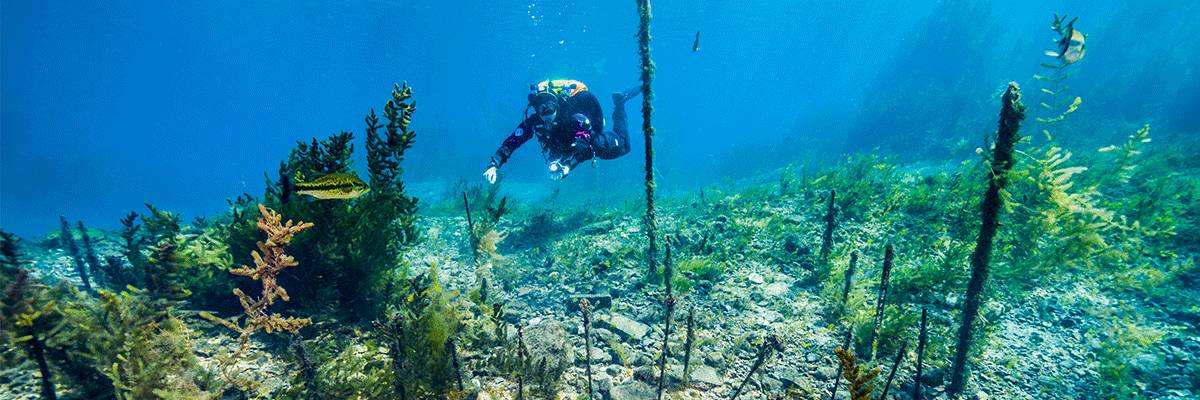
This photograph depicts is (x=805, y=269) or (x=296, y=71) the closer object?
(x=805, y=269)

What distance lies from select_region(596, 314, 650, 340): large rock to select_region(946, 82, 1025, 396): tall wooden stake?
303cm

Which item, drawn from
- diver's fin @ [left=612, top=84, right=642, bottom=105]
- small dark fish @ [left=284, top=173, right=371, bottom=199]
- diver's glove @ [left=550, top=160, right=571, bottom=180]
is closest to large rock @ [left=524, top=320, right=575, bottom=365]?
small dark fish @ [left=284, top=173, right=371, bottom=199]

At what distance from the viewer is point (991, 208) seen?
3.26m

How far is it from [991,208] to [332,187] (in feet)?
17.5

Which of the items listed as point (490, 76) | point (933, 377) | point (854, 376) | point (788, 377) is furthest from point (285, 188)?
point (490, 76)

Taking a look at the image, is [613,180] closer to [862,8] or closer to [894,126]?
[894,126]

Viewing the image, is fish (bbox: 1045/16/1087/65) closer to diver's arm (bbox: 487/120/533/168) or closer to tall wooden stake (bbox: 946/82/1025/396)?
tall wooden stake (bbox: 946/82/1025/396)

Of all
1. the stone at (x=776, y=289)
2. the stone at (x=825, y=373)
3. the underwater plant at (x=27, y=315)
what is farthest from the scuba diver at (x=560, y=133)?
the stone at (x=825, y=373)

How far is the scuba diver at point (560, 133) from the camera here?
686 centimetres

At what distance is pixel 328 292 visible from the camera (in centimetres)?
430

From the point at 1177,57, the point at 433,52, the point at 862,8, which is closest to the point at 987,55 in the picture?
the point at 1177,57

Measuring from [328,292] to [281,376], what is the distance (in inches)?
35.6

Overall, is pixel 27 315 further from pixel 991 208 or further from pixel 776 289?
pixel 776 289

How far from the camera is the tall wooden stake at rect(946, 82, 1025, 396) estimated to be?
2891 millimetres
